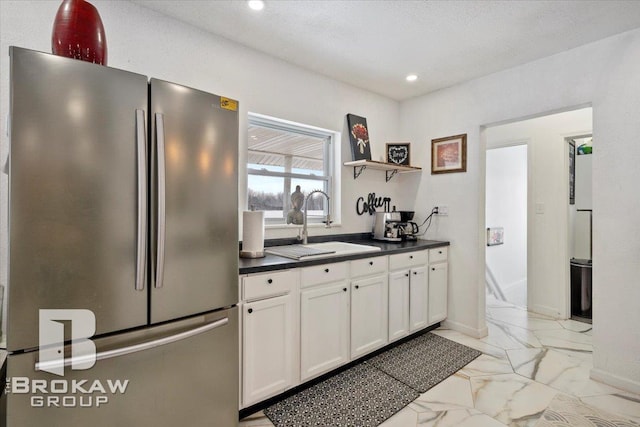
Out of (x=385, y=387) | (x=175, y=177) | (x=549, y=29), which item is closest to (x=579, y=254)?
(x=549, y=29)

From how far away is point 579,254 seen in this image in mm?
3670

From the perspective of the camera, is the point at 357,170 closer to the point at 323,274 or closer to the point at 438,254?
the point at 438,254

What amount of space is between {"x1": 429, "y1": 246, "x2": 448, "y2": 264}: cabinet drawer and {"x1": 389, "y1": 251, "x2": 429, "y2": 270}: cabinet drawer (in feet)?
0.26

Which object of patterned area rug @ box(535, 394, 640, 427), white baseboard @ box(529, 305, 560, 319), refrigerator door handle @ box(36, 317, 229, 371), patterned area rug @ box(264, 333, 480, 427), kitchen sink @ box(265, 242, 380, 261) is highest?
kitchen sink @ box(265, 242, 380, 261)

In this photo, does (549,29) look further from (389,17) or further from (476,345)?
(476,345)

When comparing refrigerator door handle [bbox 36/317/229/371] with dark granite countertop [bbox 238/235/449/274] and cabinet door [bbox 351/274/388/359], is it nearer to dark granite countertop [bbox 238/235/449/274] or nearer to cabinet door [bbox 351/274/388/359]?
dark granite countertop [bbox 238/235/449/274]

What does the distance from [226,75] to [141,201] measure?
1489mm

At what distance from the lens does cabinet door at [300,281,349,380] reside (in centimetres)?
204

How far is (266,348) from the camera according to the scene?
1.84m

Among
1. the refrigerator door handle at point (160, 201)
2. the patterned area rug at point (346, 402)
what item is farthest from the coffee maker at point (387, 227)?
the refrigerator door handle at point (160, 201)

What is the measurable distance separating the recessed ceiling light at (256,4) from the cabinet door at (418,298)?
7.89ft

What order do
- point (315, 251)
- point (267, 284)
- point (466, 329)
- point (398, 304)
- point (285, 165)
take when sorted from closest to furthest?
point (267, 284)
point (315, 251)
point (398, 304)
point (285, 165)
point (466, 329)

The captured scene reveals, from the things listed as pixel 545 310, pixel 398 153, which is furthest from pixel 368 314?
pixel 545 310

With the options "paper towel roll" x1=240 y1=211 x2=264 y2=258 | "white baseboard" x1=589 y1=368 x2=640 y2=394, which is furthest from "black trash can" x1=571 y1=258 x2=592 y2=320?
"paper towel roll" x1=240 y1=211 x2=264 y2=258
